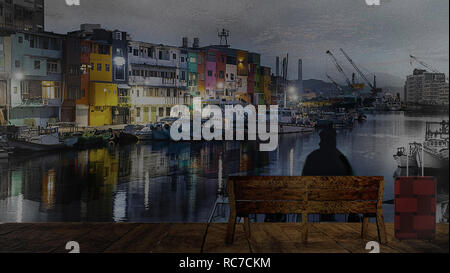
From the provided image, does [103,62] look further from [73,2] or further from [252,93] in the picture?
[252,93]

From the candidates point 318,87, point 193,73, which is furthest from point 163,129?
point 318,87

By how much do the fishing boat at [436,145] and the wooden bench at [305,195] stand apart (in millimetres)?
2657

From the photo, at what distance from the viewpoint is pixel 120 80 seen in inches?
282

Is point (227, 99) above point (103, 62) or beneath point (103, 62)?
beneath

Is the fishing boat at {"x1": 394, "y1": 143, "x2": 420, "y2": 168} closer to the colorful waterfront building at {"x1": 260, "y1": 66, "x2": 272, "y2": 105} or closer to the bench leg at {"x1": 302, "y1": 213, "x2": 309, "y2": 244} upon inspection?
the colorful waterfront building at {"x1": 260, "y1": 66, "x2": 272, "y2": 105}

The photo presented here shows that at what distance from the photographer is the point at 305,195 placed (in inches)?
157

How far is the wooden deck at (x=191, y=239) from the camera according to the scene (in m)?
4.06

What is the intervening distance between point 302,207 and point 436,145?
3.41 metres

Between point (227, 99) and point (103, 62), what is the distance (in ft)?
6.27

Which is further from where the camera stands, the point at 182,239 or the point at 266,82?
the point at 266,82

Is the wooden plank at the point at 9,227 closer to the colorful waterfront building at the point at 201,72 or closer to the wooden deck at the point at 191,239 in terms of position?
the wooden deck at the point at 191,239

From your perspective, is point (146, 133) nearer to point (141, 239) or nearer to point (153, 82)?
point (153, 82)

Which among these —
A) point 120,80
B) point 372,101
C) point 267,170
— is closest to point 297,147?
point 267,170

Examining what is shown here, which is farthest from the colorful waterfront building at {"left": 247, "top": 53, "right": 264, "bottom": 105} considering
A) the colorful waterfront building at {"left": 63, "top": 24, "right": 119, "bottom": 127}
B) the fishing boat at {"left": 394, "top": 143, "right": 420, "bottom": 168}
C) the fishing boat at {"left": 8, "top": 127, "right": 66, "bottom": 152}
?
the fishing boat at {"left": 8, "top": 127, "right": 66, "bottom": 152}
